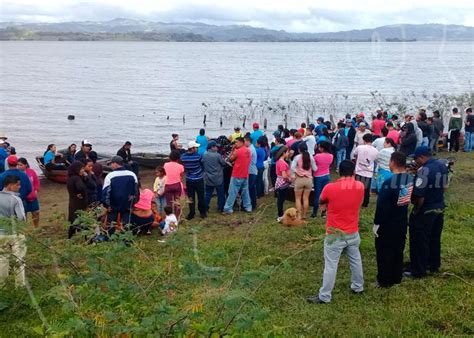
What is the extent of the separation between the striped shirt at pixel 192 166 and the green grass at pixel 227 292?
1222mm

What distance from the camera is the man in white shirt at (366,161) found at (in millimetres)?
11977

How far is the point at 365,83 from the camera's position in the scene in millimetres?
63438

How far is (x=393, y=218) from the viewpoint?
686 centimetres

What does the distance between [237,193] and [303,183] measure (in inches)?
76.9

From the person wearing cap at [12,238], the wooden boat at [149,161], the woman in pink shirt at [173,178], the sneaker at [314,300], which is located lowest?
the wooden boat at [149,161]

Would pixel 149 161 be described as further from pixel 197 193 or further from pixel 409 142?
pixel 409 142

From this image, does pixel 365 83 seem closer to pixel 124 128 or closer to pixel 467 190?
pixel 124 128

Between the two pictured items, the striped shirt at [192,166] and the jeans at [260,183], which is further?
the jeans at [260,183]

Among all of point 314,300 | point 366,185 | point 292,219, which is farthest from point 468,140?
point 314,300

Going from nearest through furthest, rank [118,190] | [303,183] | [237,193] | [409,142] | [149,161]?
[118,190], [303,183], [237,193], [409,142], [149,161]

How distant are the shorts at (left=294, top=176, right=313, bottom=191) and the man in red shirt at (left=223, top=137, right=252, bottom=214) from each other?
134 cm

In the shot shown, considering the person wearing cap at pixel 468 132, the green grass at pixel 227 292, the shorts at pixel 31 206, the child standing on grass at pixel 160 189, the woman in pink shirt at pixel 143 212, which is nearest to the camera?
the green grass at pixel 227 292

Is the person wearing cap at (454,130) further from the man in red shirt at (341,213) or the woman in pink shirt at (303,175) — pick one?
the man in red shirt at (341,213)

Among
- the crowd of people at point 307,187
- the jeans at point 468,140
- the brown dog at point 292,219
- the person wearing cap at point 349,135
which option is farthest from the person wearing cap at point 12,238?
the jeans at point 468,140
